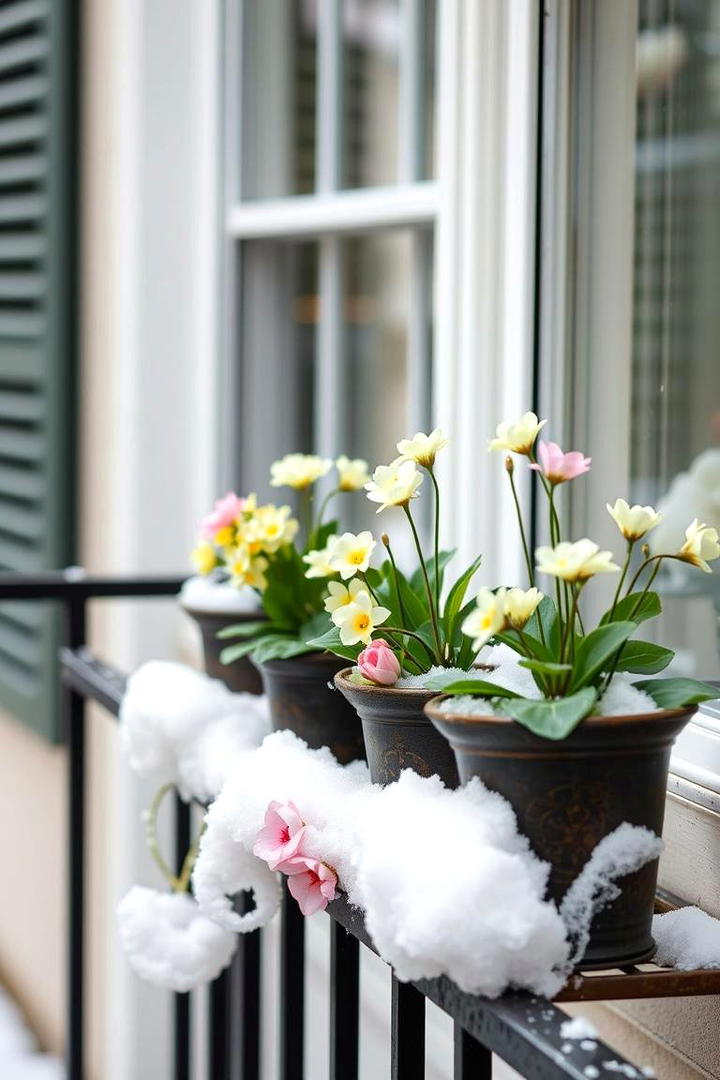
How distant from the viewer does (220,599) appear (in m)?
1.36

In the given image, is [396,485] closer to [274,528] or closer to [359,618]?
[359,618]

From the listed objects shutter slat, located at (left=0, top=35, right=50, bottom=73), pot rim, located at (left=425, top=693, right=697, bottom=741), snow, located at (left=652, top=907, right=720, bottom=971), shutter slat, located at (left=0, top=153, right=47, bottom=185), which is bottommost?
snow, located at (left=652, top=907, right=720, bottom=971)

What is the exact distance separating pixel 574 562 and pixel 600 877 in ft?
0.60

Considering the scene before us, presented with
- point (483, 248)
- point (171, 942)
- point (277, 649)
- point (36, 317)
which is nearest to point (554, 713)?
point (277, 649)

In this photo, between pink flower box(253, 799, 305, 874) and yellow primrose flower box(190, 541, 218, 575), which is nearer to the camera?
pink flower box(253, 799, 305, 874)

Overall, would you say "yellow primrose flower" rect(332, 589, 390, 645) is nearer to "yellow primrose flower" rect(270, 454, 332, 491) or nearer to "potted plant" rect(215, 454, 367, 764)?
"potted plant" rect(215, 454, 367, 764)

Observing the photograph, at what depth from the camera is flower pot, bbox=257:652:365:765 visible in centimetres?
110

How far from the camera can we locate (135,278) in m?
2.34

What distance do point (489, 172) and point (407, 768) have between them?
0.76 metres

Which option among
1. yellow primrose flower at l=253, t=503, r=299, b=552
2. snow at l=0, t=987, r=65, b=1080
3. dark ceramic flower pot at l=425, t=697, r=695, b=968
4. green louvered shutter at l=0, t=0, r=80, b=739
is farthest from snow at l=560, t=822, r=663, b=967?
snow at l=0, t=987, r=65, b=1080

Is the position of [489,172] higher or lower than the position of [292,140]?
lower

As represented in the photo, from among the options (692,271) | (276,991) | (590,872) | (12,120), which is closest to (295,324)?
(692,271)

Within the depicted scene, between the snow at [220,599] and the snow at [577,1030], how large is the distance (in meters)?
0.70

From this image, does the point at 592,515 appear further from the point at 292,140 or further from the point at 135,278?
the point at 135,278
